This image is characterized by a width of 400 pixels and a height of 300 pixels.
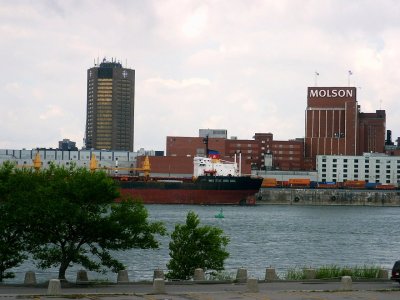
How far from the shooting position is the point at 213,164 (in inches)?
6142

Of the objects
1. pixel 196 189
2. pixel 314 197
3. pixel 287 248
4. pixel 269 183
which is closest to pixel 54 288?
pixel 287 248

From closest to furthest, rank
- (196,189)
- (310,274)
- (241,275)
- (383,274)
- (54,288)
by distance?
(54,288), (241,275), (310,274), (383,274), (196,189)

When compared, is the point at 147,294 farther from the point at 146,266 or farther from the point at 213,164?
the point at 213,164

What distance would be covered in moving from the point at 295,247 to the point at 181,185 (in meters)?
76.3

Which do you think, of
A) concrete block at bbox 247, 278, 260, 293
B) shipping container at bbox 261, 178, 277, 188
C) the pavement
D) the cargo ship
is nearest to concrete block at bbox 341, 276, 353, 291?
the pavement

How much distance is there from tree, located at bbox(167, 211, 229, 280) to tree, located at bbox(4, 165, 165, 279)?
2.48 m

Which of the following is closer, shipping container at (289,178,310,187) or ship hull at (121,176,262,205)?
ship hull at (121,176,262,205)

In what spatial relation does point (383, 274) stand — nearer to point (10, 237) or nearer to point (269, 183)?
point (10, 237)

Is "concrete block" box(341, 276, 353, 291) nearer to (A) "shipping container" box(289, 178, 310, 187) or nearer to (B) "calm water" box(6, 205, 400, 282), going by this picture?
(B) "calm water" box(6, 205, 400, 282)

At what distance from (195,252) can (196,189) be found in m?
109

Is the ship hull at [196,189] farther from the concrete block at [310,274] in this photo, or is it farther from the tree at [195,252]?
the concrete block at [310,274]

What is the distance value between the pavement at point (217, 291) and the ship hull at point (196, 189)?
113 m

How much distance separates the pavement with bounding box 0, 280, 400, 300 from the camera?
85.7 ft

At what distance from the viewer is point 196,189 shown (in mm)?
146375
